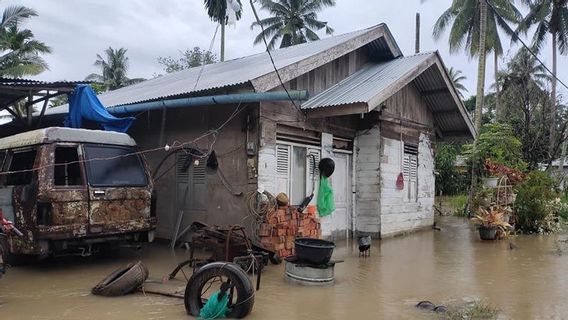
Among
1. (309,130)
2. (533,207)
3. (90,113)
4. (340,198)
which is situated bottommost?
(533,207)

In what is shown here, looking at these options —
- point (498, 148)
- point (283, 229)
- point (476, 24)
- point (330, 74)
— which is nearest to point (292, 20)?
point (476, 24)

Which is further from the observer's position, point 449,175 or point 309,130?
point 449,175

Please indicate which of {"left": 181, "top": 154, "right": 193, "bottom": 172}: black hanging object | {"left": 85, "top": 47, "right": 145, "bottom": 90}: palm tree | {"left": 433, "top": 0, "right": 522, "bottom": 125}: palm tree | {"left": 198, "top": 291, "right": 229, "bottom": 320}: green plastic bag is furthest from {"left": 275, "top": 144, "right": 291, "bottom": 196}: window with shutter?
{"left": 85, "top": 47, "right": 145, "bottom": 90}: palm tree

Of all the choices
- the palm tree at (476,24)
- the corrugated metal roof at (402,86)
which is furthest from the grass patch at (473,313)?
the palm tree at (476,24)

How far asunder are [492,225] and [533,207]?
8.05ft

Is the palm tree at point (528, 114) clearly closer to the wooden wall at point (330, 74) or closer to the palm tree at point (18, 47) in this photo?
the wooden wall at point (330, 74)

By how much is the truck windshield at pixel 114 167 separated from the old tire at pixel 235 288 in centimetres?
327

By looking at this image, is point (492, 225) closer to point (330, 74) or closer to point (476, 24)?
point (330, 74)

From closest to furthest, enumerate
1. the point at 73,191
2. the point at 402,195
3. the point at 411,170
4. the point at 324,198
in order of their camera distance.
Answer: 1. the point at 73,191
2. the point at 324,198
3. the point at 402,195
4. the point at 411,170

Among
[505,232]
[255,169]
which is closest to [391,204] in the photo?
[505,232]

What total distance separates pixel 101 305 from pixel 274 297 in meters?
2.09

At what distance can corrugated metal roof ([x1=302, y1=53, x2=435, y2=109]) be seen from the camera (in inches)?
389

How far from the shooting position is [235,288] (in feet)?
17.5

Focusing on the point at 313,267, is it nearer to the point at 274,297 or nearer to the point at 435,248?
the point at 274,297
